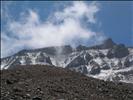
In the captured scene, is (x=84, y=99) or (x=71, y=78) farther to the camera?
(x=71, y=78)

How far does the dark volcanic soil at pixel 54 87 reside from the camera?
35.2 meters

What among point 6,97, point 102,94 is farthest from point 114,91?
point 6,97

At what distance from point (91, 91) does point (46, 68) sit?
1116 cm

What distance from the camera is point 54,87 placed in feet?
125

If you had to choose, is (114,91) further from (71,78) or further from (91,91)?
(71,78)

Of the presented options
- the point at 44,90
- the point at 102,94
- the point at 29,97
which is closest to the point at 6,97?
the point at 29,97

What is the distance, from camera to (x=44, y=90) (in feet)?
121

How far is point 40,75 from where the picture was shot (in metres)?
44.0

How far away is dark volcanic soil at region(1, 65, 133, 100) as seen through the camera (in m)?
35.2

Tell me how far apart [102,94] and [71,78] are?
20.9 feet

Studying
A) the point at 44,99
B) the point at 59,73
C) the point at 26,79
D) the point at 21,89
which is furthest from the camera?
the point at 59,73

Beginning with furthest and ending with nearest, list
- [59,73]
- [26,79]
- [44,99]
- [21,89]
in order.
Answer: [59,73]
[26,79]
[21,89]
[44,99]

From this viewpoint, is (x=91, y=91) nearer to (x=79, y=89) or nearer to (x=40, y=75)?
(x=79, y=89)

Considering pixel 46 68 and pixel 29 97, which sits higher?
pixel 46 68
